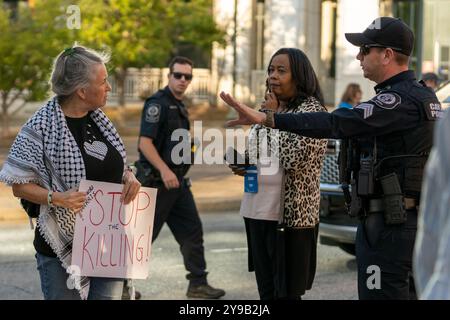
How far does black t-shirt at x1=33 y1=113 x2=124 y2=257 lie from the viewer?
4105 millimetres

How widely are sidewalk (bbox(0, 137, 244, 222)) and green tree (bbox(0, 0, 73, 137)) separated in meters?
4.33

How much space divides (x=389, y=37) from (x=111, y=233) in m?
1.61

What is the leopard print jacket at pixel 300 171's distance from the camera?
489cm

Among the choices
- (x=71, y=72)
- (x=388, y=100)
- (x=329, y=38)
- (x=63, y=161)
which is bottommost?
(x=63, y=161)

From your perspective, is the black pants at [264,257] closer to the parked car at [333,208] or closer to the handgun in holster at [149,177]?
the handgun in holster at [149,177]

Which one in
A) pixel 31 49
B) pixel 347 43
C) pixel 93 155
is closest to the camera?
pixel 93 155

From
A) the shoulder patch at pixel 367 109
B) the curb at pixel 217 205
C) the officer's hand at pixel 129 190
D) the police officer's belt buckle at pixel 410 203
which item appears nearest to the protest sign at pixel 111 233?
the officer's hand at pixel 129 190

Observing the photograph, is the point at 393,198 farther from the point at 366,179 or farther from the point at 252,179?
the point at 252,179

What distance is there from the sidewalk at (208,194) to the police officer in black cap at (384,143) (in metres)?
7.60

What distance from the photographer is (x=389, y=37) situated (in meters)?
4.28

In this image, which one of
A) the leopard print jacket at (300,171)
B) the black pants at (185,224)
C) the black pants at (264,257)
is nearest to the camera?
the leopard print jacket at (300,171)

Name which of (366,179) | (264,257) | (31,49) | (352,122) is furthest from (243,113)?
(31,49)

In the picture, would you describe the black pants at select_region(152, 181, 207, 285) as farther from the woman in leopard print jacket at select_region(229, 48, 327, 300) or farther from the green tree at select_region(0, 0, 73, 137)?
the green tree at select_region(0, 0, 73, 137)
